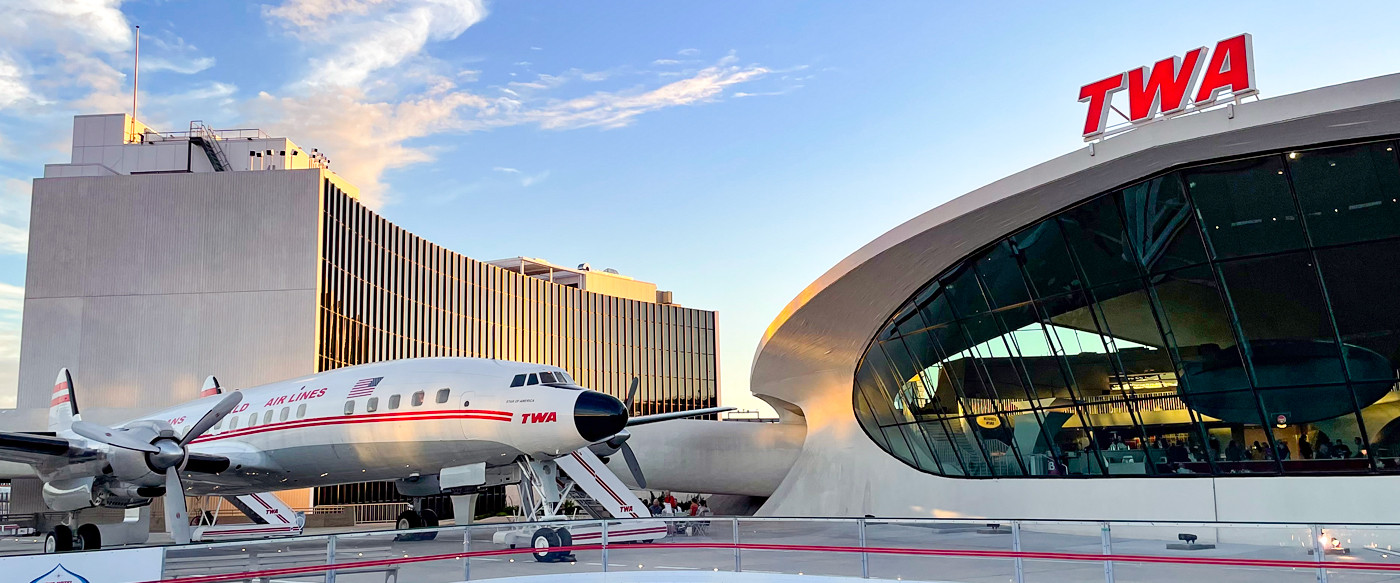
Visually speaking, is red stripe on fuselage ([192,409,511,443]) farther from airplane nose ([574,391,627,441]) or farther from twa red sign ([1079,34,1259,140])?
twa red sign ([1079,34,1259,140])

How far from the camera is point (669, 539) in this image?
16812 mm

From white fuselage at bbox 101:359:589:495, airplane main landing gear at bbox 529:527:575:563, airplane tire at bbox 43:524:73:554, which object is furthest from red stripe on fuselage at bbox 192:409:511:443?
airplane main landing gear at bbox 529:527:575:563

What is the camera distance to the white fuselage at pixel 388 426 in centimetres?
2172

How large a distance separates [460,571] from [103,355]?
143ft

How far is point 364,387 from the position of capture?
2409 centimetres

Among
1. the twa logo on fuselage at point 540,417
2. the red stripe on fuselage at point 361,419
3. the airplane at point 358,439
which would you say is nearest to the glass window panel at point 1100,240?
the airplane at point 358,439

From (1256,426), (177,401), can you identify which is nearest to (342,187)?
(177,401)

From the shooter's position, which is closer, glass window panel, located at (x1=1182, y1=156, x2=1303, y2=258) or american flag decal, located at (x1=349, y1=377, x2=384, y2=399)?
glass window panel, located at (x1=1182, y1=156, x2=1303, y2=258)

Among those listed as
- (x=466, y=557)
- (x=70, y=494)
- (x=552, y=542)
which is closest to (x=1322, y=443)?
(x=552, y=542)

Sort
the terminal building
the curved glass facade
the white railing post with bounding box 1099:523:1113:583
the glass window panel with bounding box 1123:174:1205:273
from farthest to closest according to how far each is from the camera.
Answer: the terminal building
the glass window panel with bounding box 1123:174:1205:273
the curved glass facade
the white railing post with bounding box 1099:523:1113:583

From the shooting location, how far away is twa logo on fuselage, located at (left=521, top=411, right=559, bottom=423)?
837 inches

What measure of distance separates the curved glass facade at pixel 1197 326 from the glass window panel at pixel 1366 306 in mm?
34

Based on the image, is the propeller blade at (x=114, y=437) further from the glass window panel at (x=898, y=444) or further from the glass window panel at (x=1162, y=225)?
the glass window panel at (x=1162, y=225)

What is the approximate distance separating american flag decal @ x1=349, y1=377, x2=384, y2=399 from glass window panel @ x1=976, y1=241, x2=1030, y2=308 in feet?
51.3
